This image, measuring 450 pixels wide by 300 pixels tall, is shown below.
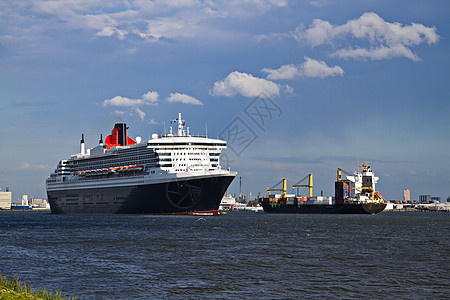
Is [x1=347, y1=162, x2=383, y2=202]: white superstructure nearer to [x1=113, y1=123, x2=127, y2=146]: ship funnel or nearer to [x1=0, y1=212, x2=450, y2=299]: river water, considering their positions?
[x1=113, y1=123, x2=127, y2=146]: ship funnel

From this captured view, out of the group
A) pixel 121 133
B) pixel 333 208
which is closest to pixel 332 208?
pixel 333 208

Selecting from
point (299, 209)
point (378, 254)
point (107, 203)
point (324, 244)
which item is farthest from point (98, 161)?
point (378, 254)

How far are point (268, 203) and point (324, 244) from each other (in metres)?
135

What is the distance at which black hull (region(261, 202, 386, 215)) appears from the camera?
15338cm

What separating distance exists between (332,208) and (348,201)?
5.86m

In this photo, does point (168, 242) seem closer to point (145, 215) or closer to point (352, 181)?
point (145, 215)

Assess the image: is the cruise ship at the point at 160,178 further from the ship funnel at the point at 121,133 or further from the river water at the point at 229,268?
the river water at the point at 229,268

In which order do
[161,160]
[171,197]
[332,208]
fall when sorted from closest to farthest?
[171,197] < [161,160] < [332,208]

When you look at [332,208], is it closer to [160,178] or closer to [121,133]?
[121,133]

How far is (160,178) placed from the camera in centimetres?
9444

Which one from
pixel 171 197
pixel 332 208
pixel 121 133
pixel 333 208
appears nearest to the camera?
pixel 171 197

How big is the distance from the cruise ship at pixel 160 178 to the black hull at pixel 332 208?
6257cm

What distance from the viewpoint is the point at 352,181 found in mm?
167750

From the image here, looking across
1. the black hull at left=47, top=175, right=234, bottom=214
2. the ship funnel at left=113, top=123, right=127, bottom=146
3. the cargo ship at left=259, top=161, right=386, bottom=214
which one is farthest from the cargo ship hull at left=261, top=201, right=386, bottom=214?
the black hull at left=47, top=175, right=234, bottom=214
